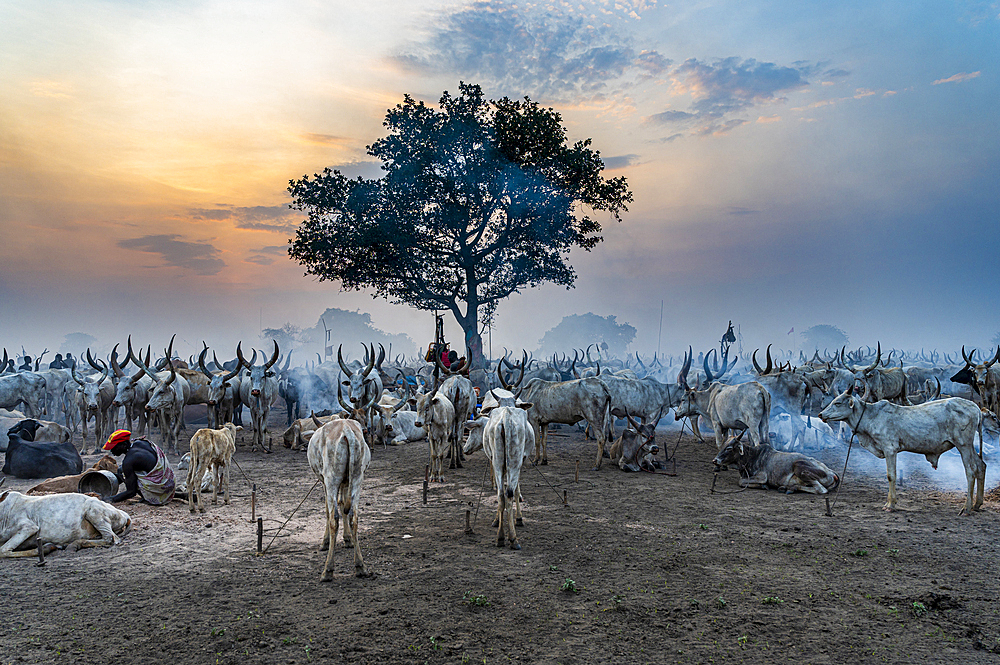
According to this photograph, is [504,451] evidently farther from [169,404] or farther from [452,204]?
[452,204]

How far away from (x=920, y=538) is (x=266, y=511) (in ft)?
33.3

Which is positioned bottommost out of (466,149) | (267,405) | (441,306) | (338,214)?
(267,405)

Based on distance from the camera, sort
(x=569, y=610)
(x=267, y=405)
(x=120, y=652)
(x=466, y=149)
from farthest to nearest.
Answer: (x=466, y=149) → (x=267, y=405) → (x=569, y=610) → (x=120, y=652)

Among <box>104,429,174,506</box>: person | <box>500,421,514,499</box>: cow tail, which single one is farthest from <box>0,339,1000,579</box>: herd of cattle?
<box>104,429,174,506</box>: person

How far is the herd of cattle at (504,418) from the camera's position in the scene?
866 cm

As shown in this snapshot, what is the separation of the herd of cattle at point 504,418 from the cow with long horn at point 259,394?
42 millimetres

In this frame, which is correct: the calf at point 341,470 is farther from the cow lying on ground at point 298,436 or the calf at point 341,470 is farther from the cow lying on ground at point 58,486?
the cow lying on ground at point 298,436

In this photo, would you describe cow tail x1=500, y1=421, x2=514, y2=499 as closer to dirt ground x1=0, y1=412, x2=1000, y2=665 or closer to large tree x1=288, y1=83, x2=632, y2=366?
dirt ground x1=0, y1=412, x2=1000, y2=665

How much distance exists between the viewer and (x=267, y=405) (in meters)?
17.9

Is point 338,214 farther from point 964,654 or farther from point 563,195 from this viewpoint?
point 964,654

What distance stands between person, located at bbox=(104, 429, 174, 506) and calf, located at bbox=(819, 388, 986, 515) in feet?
39.6

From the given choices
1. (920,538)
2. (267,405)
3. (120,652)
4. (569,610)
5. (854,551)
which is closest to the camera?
(120,652)

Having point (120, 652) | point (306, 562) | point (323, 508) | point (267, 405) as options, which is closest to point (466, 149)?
point (267, 405)

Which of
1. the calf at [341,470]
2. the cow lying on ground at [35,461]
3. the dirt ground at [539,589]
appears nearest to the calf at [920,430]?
the dirt ground at [539,589]
